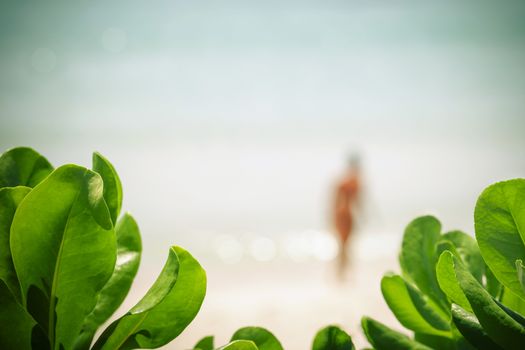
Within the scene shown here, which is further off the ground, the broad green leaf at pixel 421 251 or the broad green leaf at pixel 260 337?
the broad green leaf at pixel 421 251

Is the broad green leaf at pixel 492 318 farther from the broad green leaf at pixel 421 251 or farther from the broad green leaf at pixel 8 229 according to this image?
the broad green leaf at pixel 8 229

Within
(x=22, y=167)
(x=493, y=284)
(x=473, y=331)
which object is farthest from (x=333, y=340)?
(x=22, y=167)

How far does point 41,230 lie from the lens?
605 mm

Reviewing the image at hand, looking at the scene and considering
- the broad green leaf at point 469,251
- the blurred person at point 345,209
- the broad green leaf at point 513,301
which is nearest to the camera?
the broad green leaf at point 513,301

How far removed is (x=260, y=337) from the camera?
2.33 feet

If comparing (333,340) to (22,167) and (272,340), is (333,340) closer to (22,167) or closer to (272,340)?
(272,340)

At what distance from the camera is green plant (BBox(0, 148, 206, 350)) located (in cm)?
60

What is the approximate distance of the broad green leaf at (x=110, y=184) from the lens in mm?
707

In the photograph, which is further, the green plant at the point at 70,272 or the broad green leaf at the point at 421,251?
the broad green leaf at the point at 421,251

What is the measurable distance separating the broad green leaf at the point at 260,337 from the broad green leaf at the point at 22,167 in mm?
430

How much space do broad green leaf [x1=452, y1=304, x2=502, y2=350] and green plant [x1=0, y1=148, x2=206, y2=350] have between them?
36cm

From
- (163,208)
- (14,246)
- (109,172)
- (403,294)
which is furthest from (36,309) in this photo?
(163,208)

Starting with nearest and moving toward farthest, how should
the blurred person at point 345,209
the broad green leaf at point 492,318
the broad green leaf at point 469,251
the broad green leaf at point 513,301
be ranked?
the broad green leaf at point 492,318
the broad green leaf at point 513,301
the broad green leaf at point 469,251
the blurred person at point 345,209

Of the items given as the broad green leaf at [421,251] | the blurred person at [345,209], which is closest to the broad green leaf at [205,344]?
the broad green leaf at [421,251]
